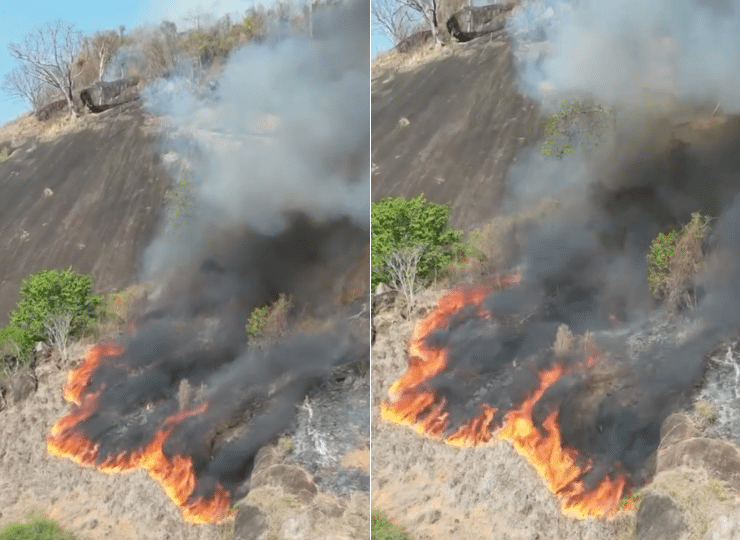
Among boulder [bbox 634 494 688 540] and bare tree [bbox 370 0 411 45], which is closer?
boulder [bbox 634 494 688 540]

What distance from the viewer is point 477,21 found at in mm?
5656

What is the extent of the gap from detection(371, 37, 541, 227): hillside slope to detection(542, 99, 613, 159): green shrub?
17cm

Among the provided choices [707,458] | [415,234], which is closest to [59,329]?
[415,234]

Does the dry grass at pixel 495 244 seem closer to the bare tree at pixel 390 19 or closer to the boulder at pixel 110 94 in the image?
the bare tree at pixel 390 19

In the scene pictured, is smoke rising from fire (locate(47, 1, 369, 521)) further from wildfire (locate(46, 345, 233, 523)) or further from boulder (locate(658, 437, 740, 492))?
boulder (locate(658, 437, 740, 492))

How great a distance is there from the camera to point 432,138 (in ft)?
18.9

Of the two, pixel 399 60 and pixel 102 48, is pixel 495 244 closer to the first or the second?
pixel 399 60

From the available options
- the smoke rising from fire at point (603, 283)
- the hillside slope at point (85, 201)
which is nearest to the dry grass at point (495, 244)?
the smoke rising from fire at point (603, 283)

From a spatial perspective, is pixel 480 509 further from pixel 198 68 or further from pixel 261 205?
pixel 198 68

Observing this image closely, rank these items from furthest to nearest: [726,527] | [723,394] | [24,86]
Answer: [24,86] < [723,394] < [726,527]

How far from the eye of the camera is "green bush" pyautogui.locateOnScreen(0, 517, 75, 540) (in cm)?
519

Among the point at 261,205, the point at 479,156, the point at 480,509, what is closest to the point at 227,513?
the point at 480,509

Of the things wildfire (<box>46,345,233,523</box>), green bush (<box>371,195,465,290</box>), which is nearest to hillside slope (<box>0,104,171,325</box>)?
wildfire (<box>46,345,233,523</box>)

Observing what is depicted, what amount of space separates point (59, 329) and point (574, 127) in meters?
3.37
